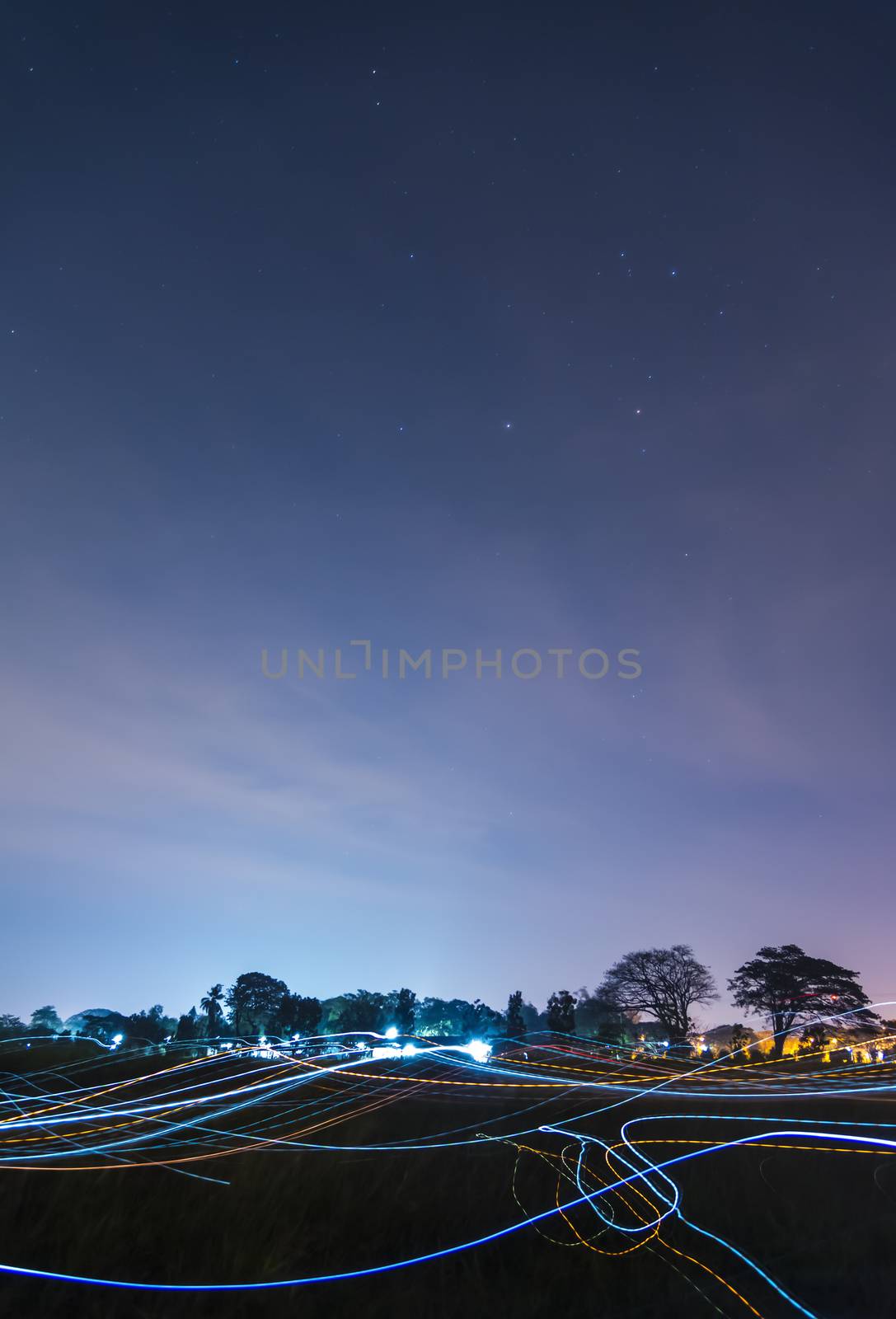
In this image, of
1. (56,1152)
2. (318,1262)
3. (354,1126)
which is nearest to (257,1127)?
(354,1126)

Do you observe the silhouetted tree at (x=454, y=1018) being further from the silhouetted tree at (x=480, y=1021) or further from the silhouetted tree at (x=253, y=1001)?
the silhouetted tree at (x=253, y=1001)

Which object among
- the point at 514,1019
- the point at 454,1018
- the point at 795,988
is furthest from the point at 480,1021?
the point at 454,1018

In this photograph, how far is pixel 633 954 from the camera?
88.4 m

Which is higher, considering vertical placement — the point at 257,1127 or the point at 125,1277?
the point at 125,1277

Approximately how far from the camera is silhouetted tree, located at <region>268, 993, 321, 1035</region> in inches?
3147

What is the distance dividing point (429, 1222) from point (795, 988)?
3382 inches

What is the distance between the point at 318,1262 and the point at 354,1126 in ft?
23.7

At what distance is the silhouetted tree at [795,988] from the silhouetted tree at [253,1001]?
213 feet

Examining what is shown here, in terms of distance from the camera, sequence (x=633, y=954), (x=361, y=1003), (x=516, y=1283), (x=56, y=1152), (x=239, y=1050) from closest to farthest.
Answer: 1. (x=516, y=1283)
2. (x=56, y=1152)
3. (x=239, y=1050)
4. (x=633, y=954)
5. (x=361, y=1003)

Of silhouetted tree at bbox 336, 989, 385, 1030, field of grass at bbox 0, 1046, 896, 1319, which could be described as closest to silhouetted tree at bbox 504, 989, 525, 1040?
silhouetted tree at bbox 336, 989, 385, 1030

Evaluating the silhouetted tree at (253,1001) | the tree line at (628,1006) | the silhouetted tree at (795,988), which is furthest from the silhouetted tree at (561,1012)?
the silhouetted tree at (253,1001)

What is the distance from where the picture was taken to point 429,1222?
248 inches

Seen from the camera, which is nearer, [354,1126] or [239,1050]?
[354,1126]

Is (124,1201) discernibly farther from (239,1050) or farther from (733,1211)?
(239,1050)
